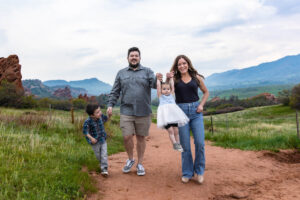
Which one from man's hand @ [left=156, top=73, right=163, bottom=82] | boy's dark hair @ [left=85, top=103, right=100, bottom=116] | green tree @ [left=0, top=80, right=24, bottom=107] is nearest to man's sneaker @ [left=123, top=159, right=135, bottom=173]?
boy's dark hair @ [left=85, top=103, right=100, bottom=116]

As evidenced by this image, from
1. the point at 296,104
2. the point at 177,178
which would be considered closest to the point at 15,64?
the point at 296,104

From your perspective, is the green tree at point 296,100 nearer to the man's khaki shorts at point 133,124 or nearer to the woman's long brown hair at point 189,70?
the woman's long brown hair at point 189,70

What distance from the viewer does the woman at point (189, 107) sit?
16.0 ft

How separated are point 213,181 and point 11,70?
7605 centimetres

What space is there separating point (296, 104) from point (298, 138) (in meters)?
56.8

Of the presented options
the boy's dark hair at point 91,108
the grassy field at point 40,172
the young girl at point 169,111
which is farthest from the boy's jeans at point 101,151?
the young girl at point 169,111

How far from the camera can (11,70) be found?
69.7m

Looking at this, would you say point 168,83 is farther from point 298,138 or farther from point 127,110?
point 298,138

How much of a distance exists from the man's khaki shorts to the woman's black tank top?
856mm

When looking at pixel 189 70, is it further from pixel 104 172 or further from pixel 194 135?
pixel 104 172

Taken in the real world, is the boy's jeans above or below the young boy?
below

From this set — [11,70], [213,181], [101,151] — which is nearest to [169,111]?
[101,151]

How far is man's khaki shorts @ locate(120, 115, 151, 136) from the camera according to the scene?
16.8ft

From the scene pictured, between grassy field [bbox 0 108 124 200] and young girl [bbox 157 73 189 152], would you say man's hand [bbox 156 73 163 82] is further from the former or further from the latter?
grassy field [bbox 0 108 124 200]
